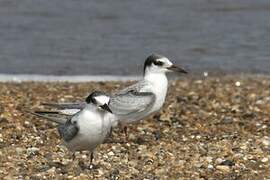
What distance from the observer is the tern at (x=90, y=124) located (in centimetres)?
775

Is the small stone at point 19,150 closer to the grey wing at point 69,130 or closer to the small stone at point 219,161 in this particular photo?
the grey wing at point 69,130

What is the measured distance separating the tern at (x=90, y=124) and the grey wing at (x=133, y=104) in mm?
1189

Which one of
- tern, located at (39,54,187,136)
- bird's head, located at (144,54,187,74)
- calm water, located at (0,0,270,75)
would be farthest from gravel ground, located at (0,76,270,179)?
calm water, located at (0,0,270,75)

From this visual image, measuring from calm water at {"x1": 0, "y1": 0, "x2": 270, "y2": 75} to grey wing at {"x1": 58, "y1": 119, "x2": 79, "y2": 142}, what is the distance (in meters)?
6.24

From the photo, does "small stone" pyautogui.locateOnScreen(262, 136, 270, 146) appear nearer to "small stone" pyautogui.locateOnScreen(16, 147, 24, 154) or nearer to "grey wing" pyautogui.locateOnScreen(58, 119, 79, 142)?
"grey wing" pyautogui.locateOnScreen(58, 119, 79, 142)

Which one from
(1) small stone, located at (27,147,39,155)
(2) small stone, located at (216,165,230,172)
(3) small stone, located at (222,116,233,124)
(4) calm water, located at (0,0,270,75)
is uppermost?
(4) calm water, located at (0,0,270,75)

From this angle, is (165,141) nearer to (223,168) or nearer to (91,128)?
(223,168)

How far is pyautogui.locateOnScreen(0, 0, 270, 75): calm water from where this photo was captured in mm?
14891

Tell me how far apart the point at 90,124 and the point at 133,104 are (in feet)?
4.77

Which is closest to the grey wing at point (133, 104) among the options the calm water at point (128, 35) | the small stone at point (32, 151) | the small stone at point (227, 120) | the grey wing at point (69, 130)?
the small stone at point (32, 151)

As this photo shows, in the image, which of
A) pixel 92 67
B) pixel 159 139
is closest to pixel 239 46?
pixel 92 67

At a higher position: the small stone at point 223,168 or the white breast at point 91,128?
the white breast at point 91,128

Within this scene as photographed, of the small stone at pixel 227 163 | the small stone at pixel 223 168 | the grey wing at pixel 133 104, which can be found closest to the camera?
the small stone at pixel 223 168

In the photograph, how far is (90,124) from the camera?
7.75 meters
